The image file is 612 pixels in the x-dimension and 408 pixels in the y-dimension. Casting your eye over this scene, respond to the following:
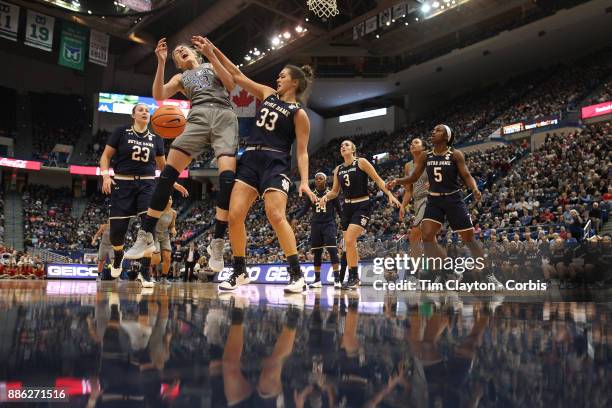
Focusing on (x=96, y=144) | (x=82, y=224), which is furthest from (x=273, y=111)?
(x=96, y=144)

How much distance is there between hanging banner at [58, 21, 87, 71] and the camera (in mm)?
23969

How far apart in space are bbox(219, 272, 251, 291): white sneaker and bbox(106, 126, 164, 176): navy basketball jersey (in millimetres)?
2231

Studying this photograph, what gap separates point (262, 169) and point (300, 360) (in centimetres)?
298

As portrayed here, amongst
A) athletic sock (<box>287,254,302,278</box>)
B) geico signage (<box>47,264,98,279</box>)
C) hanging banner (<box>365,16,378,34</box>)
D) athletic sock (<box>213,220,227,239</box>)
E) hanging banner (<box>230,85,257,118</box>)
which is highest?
hanging banner (<box>365,16,378,34</box>)

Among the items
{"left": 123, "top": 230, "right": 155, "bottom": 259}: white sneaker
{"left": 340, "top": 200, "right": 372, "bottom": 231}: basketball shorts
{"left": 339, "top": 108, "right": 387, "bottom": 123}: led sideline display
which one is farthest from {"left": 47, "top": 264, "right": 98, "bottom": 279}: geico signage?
{"left": 339, "top": 108, "right": 387, "bottom": 123}: led sideline display

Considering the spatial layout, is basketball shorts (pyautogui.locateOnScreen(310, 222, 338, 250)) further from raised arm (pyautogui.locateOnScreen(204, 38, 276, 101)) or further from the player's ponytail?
raised arm (pyautogui.locateOnScreen(204, 38, 276, 101))

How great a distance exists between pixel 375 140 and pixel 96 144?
18619 millimetres

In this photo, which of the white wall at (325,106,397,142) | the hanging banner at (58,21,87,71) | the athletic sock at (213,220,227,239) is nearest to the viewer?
the athletic sock at (213,220,227,239)

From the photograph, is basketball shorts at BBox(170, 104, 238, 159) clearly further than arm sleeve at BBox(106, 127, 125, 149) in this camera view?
No

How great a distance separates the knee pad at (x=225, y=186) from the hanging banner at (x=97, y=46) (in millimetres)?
24324

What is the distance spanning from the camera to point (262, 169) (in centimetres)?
416

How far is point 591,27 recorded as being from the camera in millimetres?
24875

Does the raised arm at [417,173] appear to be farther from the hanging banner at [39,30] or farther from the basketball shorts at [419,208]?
the hanging banner at [39,30]

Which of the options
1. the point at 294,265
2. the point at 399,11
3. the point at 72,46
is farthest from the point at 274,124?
the point at 72,46
